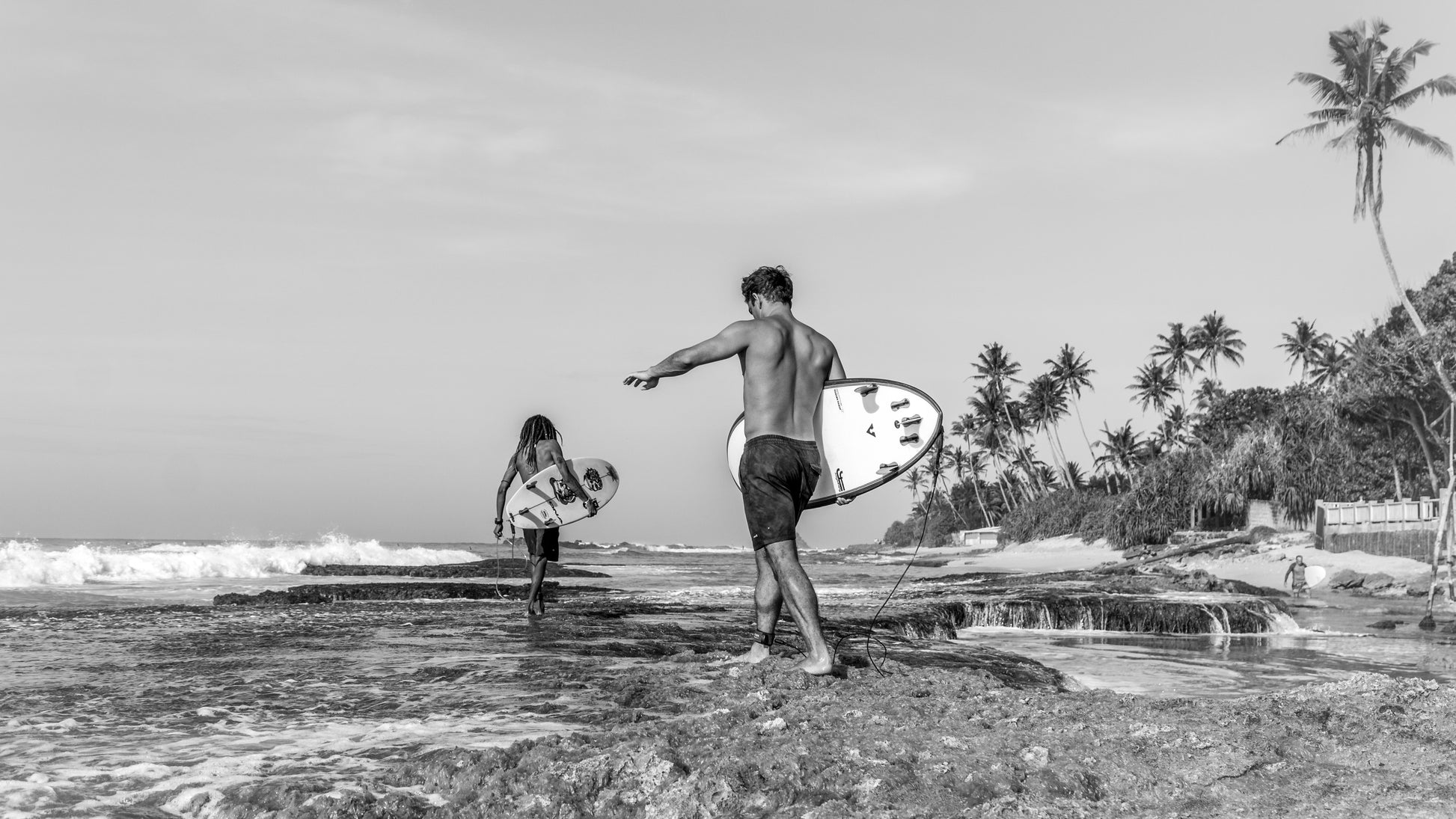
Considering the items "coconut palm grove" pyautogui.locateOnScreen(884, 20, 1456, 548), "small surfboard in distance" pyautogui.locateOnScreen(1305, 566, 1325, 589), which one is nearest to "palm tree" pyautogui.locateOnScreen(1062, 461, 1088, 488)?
"coconut palm grove" pyautogui.locateOnScreen(884, 20, 1456, 548)

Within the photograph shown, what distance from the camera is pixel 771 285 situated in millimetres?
4891

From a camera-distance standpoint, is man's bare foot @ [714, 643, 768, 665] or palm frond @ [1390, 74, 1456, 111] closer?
man's bare foot @ [714, 643, 768, 665]

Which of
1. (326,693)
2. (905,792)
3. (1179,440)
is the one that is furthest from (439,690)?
(1179,440)

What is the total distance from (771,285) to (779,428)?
748 millimetres

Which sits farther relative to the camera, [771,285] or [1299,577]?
Answer: [1299,577]

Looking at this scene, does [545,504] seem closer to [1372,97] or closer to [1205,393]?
[1372,97]

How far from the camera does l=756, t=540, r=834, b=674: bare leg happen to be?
4.38m

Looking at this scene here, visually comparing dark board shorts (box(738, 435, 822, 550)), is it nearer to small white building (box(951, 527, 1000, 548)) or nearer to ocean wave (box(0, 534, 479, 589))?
ocean wave (box(0, 534, 479, 589))

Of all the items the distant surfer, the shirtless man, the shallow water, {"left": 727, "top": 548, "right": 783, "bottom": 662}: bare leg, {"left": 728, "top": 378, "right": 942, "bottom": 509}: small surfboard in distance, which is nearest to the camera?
the shallow water

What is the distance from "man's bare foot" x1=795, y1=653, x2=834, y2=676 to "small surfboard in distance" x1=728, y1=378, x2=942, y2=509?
95 cm

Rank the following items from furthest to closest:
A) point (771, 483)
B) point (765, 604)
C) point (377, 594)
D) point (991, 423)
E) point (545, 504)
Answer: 1. point (991, 423)
2. point (377, 594)
3. point (545, 504)
4. point (765, 604)
5. point (771, 483)

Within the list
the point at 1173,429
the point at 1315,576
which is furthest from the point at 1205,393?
the point at 1315,576

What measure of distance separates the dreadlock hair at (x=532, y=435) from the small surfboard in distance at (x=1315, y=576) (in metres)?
25.9

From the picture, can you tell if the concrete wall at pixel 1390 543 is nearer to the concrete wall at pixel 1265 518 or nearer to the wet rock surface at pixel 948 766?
the concrete wall at pixel 1265 518
